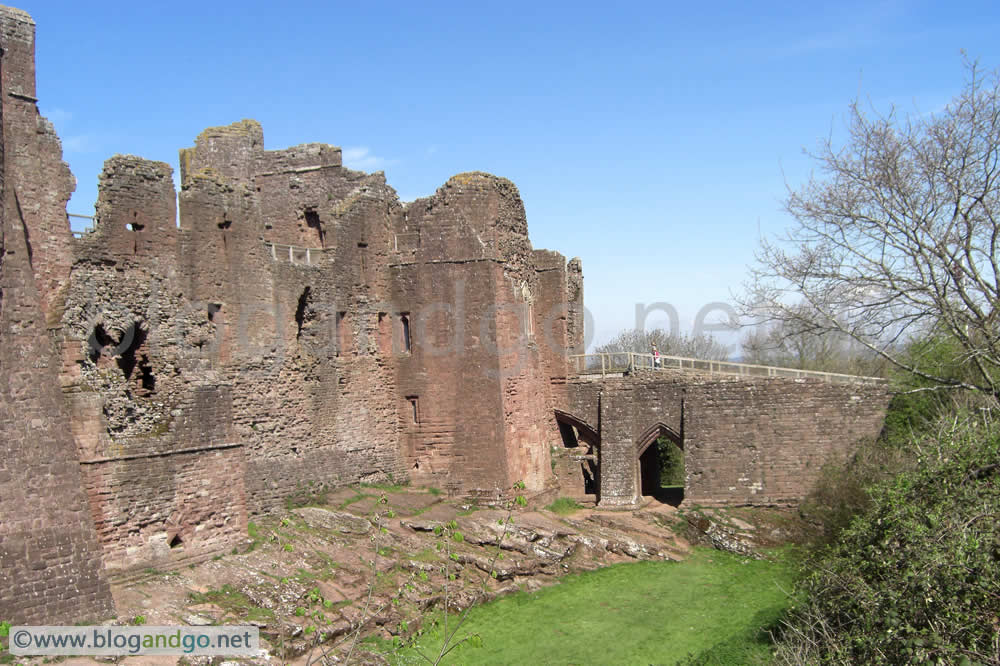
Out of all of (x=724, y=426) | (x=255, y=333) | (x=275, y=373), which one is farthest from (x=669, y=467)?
(x=255, y=333)

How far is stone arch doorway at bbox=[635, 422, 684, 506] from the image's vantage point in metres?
24.3

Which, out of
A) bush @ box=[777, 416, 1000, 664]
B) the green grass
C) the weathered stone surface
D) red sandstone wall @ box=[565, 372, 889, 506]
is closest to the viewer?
bush @ box=[777, 416, 1000, 664]

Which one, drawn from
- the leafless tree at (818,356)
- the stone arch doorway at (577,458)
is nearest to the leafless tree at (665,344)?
the leafless tree at (818,356)

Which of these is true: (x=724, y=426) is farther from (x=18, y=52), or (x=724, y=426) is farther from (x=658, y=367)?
(x=18, y=52)

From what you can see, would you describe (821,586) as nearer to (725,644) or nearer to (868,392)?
(725,644)

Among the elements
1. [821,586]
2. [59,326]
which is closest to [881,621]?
[821,586]

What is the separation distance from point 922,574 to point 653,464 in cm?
1833

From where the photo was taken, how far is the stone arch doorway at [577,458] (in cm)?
2445

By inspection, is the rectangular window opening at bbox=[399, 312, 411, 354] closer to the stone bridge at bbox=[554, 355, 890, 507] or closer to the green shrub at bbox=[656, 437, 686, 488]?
the stone bridge at bbox=[554, 355, 890, 507]

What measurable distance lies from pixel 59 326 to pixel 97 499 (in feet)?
9.12

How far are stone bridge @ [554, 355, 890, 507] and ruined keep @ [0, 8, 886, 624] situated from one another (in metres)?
0.05

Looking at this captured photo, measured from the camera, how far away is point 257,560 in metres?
15.6

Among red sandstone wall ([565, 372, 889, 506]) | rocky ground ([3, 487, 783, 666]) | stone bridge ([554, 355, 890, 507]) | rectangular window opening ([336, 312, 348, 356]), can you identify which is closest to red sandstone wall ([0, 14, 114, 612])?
rocky ground ([3, 487, 783, 666])

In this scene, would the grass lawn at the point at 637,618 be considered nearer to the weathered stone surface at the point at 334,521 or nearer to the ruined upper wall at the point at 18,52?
the weathered stone surface at the point at 334,521
